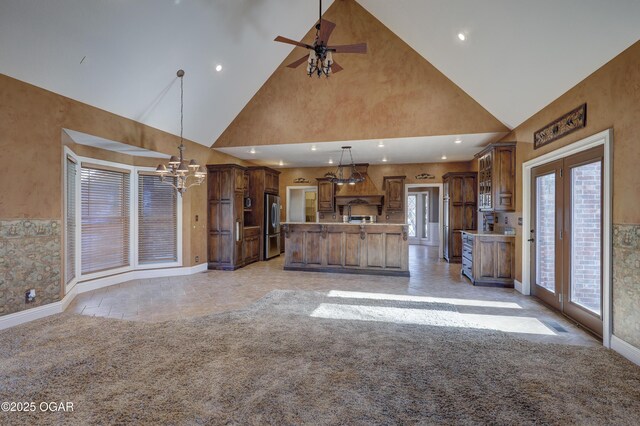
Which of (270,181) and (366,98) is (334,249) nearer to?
(270,181)

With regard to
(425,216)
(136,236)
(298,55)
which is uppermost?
(298,55)

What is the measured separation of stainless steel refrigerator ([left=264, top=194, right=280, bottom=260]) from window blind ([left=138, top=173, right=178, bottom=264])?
8.49ft

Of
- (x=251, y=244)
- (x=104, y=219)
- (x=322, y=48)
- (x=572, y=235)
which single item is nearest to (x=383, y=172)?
(x=251, y=244)

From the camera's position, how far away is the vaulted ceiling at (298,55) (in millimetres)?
3314

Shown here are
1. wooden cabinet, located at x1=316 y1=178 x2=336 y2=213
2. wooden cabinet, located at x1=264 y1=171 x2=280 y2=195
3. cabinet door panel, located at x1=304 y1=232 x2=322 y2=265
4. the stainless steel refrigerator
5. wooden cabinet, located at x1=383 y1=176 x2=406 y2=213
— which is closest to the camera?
cabinet door panel, located at x1=304 y1=232 x2=322 y2=265

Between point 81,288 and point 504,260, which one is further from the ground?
point 504,260

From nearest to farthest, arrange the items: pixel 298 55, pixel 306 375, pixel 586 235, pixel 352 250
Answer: pixel 306 375, pixel 586 235, pixel 298 55, pixel 352 250

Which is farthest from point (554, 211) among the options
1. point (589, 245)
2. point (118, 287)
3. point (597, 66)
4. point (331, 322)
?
point (118, 287)

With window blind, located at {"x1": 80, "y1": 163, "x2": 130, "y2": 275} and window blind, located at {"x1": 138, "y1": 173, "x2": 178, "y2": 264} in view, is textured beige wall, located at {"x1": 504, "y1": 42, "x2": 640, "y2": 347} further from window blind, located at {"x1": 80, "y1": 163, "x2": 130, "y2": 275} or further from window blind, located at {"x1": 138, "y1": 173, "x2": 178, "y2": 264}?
window blind, located at {"x1": 80, "y1": 163, "x2": 130, "y2": 275}

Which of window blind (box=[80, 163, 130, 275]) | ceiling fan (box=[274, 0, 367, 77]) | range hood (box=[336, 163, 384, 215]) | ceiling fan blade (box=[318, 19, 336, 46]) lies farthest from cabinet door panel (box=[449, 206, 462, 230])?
window blind (box=[80, 163, 130, 275])

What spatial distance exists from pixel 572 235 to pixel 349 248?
3.92 metres

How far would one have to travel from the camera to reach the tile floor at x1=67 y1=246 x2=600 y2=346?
3914 mm

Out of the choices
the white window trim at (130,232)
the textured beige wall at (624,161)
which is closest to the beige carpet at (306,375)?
the textured beige wall at (624,161)

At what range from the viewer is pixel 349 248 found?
6895mm
